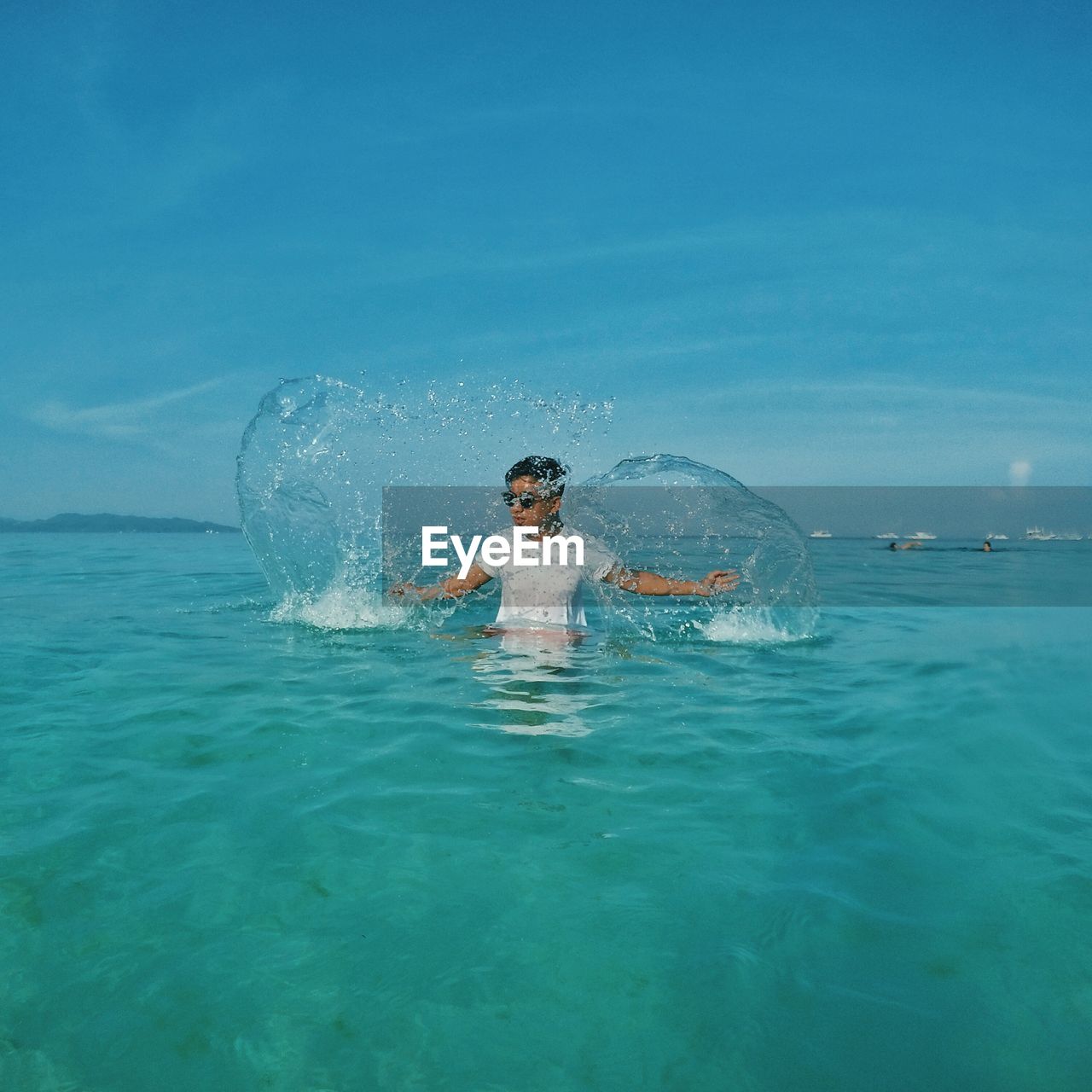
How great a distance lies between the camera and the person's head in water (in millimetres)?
8102

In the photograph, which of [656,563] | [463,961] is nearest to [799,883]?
[463,961]

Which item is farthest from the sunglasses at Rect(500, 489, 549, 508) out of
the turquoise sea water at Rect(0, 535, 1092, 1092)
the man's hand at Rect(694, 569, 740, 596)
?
the man's hand at Rect(694, 569, 740, 596)

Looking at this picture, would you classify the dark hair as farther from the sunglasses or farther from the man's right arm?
the man's right arm

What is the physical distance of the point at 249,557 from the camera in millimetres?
29062

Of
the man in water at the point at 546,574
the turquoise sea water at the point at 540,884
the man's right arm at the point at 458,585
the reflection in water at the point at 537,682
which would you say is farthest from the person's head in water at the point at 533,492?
the turquoise sea water at the point at 540,884

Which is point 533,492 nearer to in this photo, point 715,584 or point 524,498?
point 524,498

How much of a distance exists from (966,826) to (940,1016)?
6.09ft

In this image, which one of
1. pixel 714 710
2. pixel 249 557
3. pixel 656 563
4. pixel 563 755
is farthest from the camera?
pixel 249 557

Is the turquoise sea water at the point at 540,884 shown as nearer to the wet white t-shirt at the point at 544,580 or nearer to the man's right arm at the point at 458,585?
the wet white t-shirt at the point at 544,580

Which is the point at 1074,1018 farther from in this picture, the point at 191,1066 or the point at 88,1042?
the point at 88,1042

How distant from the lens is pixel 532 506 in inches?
321

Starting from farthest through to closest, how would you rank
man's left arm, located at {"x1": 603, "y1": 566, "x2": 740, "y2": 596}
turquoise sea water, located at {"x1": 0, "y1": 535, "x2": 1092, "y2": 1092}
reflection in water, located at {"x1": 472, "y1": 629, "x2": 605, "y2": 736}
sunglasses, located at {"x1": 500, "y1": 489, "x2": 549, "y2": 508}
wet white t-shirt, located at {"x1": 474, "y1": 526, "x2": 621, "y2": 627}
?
wet white t-shirt, located at {"x1": 474, "y1": 526, "x2": 621, "y2": 627} < man's left arm, located at {"x1": 603, "y1": 566, "x2": 740, "y2": 596} < sunglasses, located at {"x1": 500, "y1": 489, "x2": 549, "y2": 508} < reflection in water, located at {"x1": 472, "y1": 629, "x2": 605, "y2": 736} < turquoise sea water, located at {"x1": 0, "y1": 535, "x2": 1092, "y2": 1092}

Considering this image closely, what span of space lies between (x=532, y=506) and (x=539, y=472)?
356 mm

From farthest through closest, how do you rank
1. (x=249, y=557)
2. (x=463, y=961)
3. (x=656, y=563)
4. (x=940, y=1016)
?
(x=249, y=557)
(x=656, y=563)
(x=463, y=961)
(x=940, y=1016)
